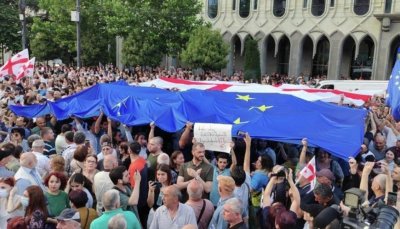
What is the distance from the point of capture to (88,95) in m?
10.0

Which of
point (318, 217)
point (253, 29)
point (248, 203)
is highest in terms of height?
point (253, 29)

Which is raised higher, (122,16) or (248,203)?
(122,16)

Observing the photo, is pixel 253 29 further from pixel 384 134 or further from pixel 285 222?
pixel 285 222

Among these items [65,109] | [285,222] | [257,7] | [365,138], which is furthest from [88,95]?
[257,7]

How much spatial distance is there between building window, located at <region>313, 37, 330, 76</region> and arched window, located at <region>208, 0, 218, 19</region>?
27.3 feet

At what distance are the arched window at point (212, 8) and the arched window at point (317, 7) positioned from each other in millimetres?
7971

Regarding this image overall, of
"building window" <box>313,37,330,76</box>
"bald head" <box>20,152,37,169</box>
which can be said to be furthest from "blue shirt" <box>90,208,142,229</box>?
"building window" <box>313,37,330,76</box>

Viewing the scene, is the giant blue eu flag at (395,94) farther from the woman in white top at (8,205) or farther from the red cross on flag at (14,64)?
the red cross on flag at (14,64)

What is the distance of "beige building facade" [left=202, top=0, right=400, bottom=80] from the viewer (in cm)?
2797

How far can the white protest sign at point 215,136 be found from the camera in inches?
265

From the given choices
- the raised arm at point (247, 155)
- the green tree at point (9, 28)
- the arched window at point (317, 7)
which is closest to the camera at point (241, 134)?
the raised arm at point (247, 155)

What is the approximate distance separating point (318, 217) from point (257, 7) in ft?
99.8

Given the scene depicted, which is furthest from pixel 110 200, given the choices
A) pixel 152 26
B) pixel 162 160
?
pixel 152 26

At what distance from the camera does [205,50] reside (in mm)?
26359
